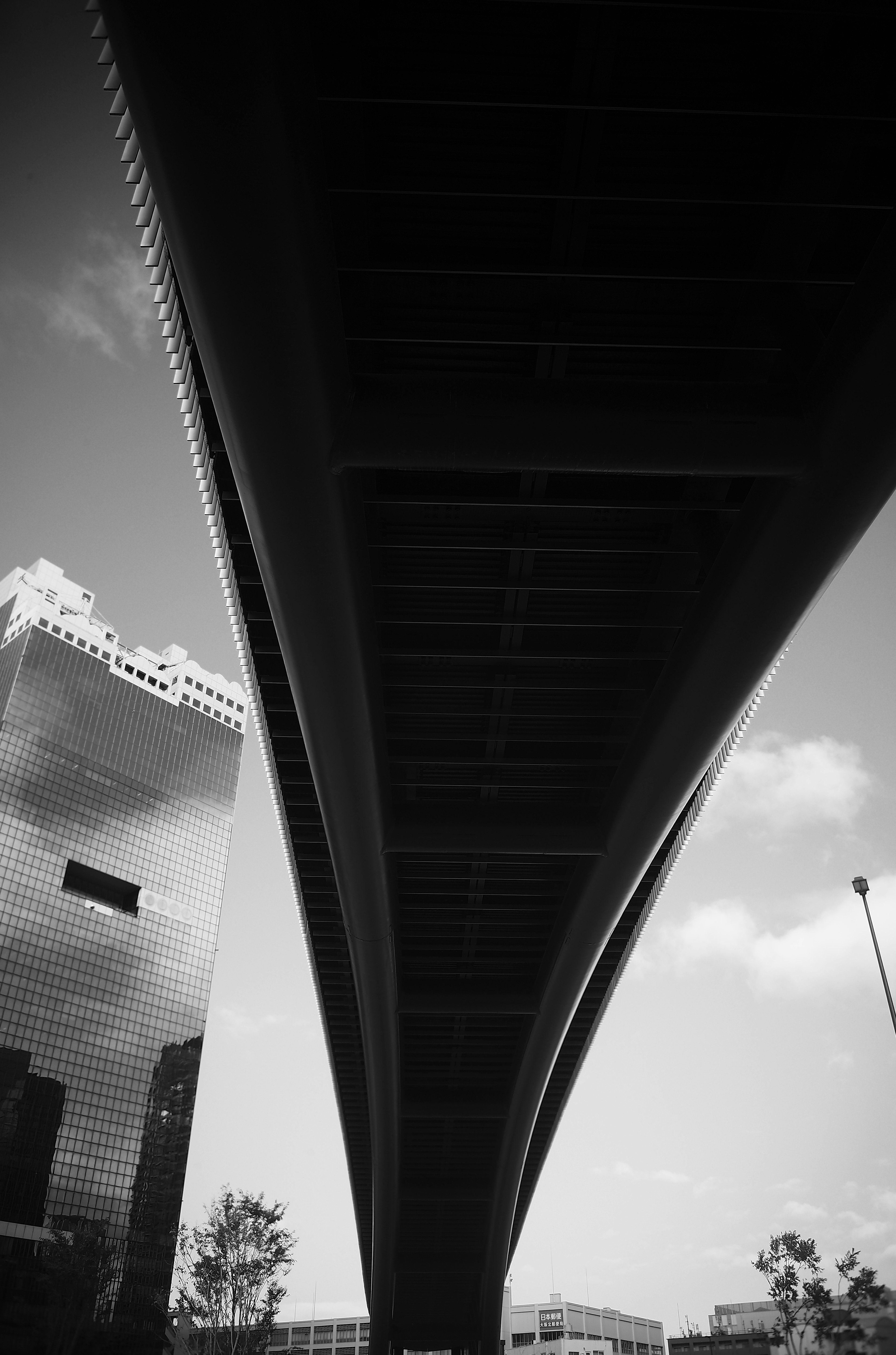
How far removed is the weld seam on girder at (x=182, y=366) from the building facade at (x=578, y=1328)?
379ft

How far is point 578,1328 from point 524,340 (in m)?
126

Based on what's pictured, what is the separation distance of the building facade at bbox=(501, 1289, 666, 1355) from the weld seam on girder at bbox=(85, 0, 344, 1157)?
379ft

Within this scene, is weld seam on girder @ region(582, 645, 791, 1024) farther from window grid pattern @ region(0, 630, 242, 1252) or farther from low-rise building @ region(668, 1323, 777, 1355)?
window grid pattern @ region(0, 630, 242, 1252)

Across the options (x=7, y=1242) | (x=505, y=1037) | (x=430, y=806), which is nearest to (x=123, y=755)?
(x=7, y=1242)

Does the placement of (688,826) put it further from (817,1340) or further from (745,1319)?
(745,1319)

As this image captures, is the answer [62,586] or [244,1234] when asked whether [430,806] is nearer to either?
[244,1234]

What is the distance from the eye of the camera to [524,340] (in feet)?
26.9

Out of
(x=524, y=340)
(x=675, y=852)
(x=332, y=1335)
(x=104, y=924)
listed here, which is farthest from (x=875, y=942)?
(x=332, y=1335)

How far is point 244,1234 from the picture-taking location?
130 feet

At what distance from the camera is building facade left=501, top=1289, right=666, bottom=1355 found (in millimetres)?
110188

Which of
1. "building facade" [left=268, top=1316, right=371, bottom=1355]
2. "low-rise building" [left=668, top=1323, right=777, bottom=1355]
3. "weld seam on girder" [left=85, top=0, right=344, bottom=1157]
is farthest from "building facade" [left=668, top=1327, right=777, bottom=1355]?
"building facade" [left=268, top=1316, right=371, bottom=1355]

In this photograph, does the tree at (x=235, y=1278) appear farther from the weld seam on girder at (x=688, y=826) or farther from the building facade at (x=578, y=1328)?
the building facade at (x=578, y=1328)

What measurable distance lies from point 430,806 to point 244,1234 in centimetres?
3213

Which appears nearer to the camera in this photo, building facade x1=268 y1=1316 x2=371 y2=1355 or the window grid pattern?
the window grid pattern
